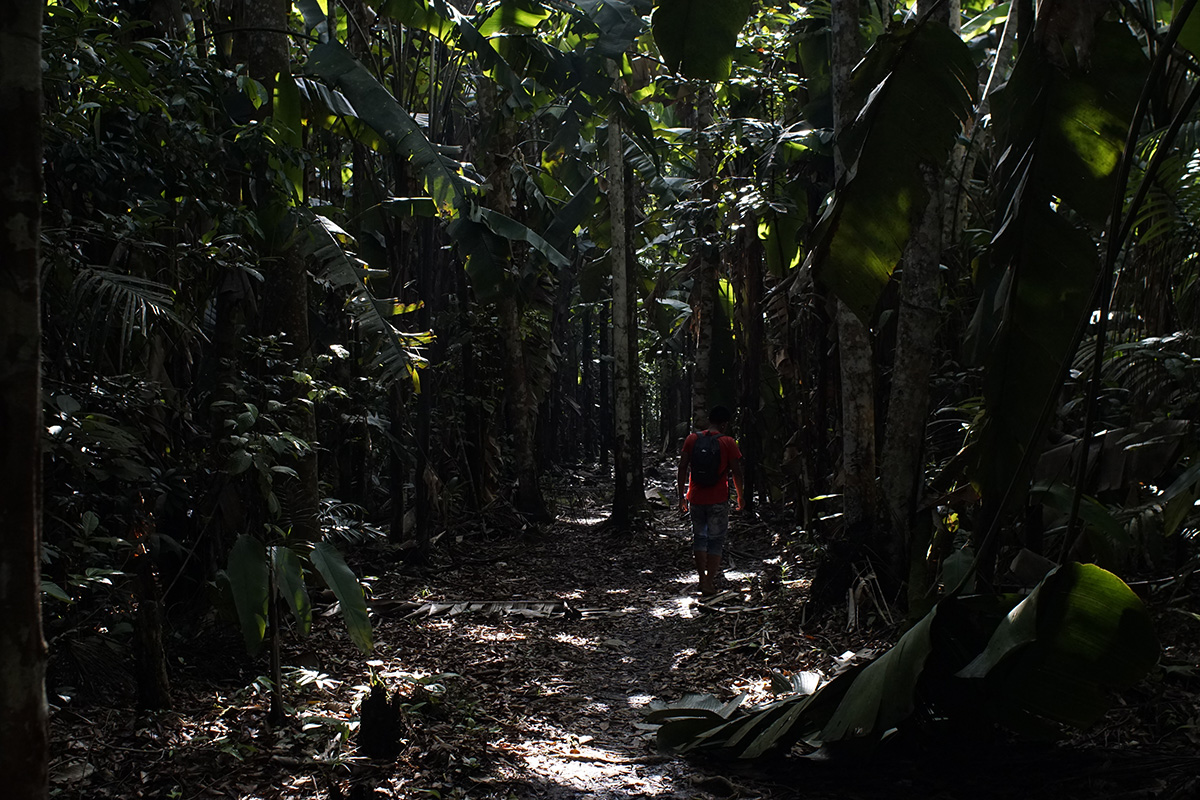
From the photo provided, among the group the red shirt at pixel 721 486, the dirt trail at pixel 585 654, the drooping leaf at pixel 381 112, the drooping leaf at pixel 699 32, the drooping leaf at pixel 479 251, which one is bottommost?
the dirt trail at pixel 585 654

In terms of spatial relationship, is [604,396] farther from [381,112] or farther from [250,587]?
[250,587]

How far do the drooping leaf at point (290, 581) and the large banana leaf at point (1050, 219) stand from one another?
3369mm

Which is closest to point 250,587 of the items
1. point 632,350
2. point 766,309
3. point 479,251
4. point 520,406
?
point 479,251

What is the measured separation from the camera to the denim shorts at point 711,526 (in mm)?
8477

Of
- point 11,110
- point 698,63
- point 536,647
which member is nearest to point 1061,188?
point 698,63

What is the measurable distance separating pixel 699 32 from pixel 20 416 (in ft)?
10.6

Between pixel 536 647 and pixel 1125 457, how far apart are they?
420cm

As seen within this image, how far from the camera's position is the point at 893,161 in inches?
123

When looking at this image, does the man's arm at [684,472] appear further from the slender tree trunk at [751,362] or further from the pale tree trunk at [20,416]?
the pale tree trunk at [20,416]

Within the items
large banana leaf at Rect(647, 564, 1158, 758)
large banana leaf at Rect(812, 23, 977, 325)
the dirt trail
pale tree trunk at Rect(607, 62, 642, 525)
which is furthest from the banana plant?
pale tree trunk at Rect(607, 62, 642, 525)

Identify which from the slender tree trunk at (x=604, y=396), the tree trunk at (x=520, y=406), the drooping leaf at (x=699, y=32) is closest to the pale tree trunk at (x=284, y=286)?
the drooping leaf at (x=699, y=32)

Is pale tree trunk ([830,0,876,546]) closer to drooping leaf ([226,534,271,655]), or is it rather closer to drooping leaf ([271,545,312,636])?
drooping leaf ([271,545,312,636])

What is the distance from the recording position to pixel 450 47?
10.5m

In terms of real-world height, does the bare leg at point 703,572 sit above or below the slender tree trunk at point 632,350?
below
